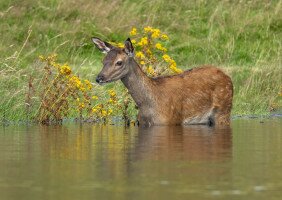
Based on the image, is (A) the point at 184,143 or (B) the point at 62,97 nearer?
(A) the point at 184,143

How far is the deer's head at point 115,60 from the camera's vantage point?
19.4 m

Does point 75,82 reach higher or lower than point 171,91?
higher

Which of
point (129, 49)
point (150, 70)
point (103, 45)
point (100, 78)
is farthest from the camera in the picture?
point (150, 70)

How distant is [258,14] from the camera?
3162 centimetres

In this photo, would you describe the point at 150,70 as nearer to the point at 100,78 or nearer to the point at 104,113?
the point at 104,113

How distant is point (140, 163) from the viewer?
13680mm

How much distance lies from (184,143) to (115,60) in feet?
12.1

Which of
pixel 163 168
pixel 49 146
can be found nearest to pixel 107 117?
pixel 49 146

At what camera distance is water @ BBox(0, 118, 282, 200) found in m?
11.4

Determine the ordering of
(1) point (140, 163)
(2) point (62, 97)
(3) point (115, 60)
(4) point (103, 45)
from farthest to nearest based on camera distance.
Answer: (2) point (62, 97), (4) point (103, 45), (3) point (115, 60), (1) point (140, 163)

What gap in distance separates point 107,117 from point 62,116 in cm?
77

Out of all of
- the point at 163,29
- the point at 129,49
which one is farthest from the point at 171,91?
the point at 163,29

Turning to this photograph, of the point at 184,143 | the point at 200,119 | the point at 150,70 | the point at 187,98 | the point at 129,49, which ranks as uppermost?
the point at 129,49

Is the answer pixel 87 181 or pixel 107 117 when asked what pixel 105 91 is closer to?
pixel 107 117
